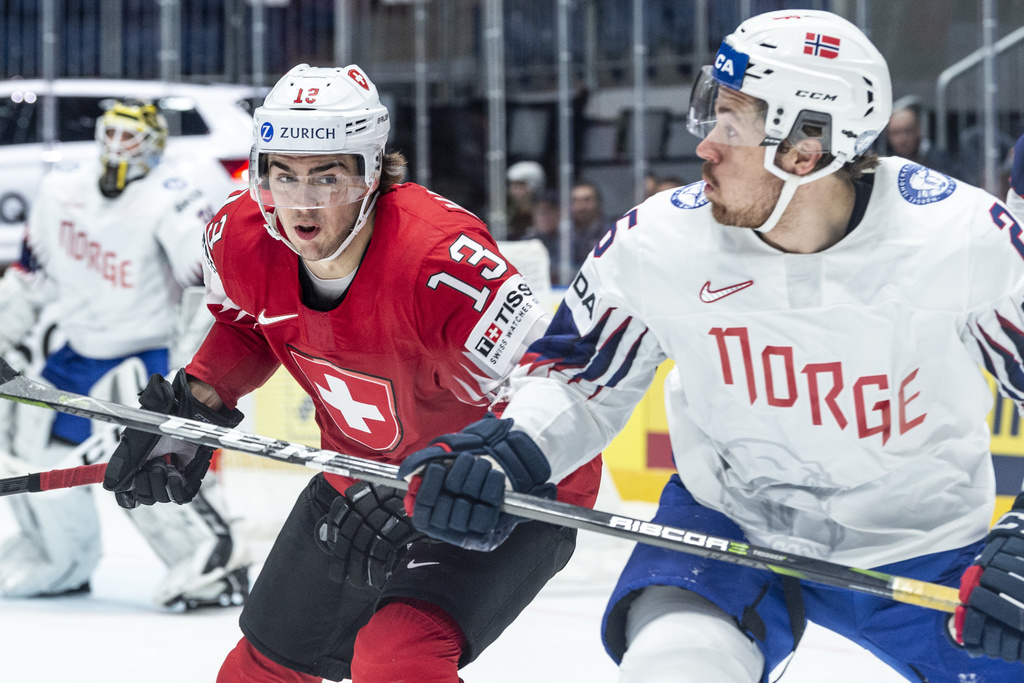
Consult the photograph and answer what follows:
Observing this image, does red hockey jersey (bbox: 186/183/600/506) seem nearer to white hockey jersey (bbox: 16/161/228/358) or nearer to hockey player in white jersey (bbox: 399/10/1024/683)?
hockey player in white jersey (bbox: 399/10/1024/683)

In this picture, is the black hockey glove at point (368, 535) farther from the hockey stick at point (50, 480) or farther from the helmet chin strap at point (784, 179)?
the helmet chin strap at point (784, 179)

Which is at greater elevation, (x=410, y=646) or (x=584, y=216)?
(x=584, y=216)

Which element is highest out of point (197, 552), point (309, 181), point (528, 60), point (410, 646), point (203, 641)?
point (528, 60)

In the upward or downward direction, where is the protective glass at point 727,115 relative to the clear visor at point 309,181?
upward

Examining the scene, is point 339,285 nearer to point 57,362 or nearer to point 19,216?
point 57,362

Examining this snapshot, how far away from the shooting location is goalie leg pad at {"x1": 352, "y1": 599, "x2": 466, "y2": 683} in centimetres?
181

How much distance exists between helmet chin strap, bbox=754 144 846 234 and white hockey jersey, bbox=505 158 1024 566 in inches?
1.7

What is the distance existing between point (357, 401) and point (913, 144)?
124 inches

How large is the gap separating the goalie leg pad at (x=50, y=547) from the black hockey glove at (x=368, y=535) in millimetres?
2271

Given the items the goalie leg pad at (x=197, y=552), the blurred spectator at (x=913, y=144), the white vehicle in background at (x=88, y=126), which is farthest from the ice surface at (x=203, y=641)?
the white vehicle in background at (x=88, y=126)

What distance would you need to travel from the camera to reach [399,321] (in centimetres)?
206

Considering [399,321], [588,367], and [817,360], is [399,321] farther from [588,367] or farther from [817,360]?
[817,360]

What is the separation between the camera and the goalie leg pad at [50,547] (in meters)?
4.12

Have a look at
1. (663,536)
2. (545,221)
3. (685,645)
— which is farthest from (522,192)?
(685,645)
